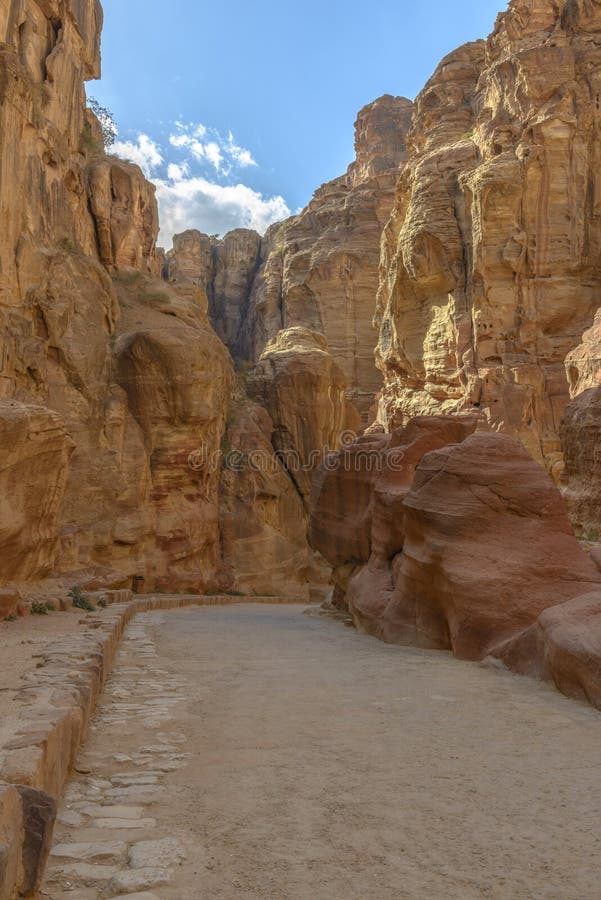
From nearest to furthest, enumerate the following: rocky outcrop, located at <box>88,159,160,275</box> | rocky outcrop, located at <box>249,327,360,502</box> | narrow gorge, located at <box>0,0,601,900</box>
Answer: narrow gorge, located at <box>0,0,601,900</box> → rocky outcrop, located at <box>88,159,160,275</box> → rocky outcrop, located at <box>249,327,360,502</box>

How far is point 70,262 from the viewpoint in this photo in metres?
24.3

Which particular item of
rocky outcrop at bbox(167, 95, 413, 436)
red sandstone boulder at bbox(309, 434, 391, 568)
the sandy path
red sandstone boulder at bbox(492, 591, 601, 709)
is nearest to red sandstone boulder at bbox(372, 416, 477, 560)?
red sandstone boulder at bbox(309, 434, 391, 568)

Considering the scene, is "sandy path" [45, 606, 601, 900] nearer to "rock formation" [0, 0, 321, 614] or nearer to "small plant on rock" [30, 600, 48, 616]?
"small plant on rock" [30, 600, 48, 616]

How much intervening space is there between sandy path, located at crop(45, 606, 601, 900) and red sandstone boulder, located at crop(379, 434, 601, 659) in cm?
135

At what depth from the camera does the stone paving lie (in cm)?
283

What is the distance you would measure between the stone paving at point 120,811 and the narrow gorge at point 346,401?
201mm

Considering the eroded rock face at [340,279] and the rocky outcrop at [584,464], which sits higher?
the eroded rock face at [340,279]

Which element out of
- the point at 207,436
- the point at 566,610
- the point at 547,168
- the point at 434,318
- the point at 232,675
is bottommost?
the point at 232,675

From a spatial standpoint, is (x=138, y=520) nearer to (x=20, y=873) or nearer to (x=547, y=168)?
(x=20, y=873)

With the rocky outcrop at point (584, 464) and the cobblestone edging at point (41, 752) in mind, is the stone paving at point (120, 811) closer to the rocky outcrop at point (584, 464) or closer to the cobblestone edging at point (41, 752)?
the cobblestone edging at point (41, 752)

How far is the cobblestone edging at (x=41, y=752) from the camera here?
8.75 feet

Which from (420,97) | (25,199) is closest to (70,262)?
(25,199)

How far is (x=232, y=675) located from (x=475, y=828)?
4650mm

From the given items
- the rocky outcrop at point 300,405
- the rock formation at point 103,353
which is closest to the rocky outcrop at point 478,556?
the rock formation at point 103,353
